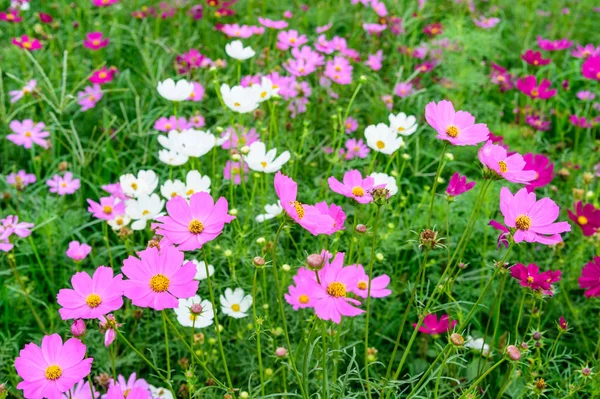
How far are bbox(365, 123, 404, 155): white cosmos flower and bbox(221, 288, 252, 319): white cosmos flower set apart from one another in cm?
47

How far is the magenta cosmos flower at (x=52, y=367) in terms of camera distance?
867mm

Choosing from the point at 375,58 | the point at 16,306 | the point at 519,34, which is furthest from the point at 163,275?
the point at 519,34

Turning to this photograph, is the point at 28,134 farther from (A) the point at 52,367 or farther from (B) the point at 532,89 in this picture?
(B) the point at 532,89

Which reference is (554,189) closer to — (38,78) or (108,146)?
(108,146)

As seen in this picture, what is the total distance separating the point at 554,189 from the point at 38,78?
6.37ft

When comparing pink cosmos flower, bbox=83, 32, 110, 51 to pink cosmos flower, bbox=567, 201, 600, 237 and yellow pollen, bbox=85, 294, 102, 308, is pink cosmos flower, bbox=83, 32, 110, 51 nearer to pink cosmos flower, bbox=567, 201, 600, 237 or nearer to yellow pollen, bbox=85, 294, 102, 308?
yellow pollen, bbox=85, 294, 102, 308

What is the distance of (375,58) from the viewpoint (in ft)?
7.89

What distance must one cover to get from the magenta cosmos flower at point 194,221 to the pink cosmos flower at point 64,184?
40.0 inches

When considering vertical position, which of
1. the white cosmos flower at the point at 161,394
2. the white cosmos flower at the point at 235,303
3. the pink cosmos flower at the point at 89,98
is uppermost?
the pink cosmos flower at the point at 89,98

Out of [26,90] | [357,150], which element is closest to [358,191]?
[357,150]

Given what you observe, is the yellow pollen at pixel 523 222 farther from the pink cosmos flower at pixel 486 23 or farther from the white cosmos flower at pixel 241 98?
the pink cosmos flower at pixel 486 23

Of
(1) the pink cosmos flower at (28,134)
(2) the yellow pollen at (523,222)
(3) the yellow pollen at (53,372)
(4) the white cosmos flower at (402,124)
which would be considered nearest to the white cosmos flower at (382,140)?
(4) the white cosmos flower at (402,124)

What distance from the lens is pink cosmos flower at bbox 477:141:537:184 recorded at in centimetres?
93

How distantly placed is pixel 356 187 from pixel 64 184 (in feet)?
3.70
